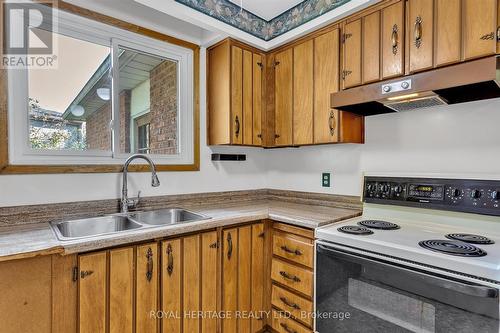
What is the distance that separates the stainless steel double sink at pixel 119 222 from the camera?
1526 mm

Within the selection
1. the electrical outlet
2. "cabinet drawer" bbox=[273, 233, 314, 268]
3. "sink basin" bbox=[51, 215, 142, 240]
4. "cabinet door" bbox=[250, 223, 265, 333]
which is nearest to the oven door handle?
"cabinet drawer" bbox=[273, 233, 314, 268]

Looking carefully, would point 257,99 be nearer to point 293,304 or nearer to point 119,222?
point 119,222

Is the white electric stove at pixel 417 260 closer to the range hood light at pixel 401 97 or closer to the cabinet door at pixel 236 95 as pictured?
the range hood light at pixel 401 97

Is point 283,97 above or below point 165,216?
above

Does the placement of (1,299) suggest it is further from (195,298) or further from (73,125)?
(73,125)

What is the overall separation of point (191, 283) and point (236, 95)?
4.51 feet

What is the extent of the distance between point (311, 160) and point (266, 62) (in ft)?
3.09

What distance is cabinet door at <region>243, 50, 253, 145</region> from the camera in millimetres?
2168

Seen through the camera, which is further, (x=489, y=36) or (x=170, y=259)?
(x=170, y=259)

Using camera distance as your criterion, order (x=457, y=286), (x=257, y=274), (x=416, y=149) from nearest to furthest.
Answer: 1. (x=457, y=286)
2. (x=416, y=149)
3. (x=257, y=274)

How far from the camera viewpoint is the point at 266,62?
7.69 feet

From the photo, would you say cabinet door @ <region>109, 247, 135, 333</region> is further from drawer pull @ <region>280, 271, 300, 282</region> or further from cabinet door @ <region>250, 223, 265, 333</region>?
drawer pull @ <region>280, 271, 300, 282</region>

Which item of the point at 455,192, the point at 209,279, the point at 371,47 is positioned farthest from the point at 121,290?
the point at 371,47

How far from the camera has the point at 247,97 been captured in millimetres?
2188
